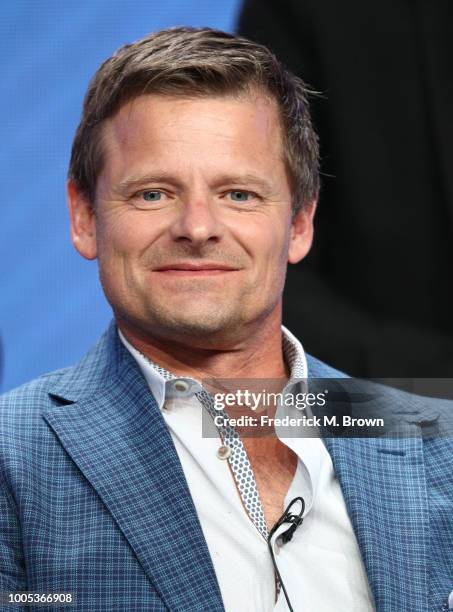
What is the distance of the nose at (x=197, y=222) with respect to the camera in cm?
205

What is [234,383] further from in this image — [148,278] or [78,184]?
[78,184]

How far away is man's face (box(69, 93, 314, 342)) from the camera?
2.08m

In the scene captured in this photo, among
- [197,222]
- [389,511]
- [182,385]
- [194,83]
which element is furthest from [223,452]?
[194,83]

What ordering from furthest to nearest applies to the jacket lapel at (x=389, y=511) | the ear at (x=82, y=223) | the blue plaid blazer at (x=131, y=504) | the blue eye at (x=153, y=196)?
1. the ear at (x=82, y=223)
2. the blue eye at (x=153, y=196)
3. the jacket lapel at (x=389, y=511)
4. the blue plaid blazer at (x=131, y=504)

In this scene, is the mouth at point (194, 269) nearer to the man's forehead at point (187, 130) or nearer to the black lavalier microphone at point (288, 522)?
the man's forehead at point (187, 130)

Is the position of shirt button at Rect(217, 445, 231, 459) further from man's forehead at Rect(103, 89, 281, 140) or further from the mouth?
man's forehead at Rect(103, 89, 281, 140)

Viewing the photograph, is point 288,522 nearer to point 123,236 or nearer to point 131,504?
point 131,504

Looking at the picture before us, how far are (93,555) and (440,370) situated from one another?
136 centimetres

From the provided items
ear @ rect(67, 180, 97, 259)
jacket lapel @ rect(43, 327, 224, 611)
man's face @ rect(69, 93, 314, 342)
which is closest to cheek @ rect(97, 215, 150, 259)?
man's face @ rect(69, 93, 314, 342)

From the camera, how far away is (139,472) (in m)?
1.94

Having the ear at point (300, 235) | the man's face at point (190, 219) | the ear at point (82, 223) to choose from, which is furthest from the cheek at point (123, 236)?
the ear at point (300, 235)

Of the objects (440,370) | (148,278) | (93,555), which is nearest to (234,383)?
(148,278)

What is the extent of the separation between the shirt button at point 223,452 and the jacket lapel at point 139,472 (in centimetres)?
11

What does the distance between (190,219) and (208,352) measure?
0.98 feet
